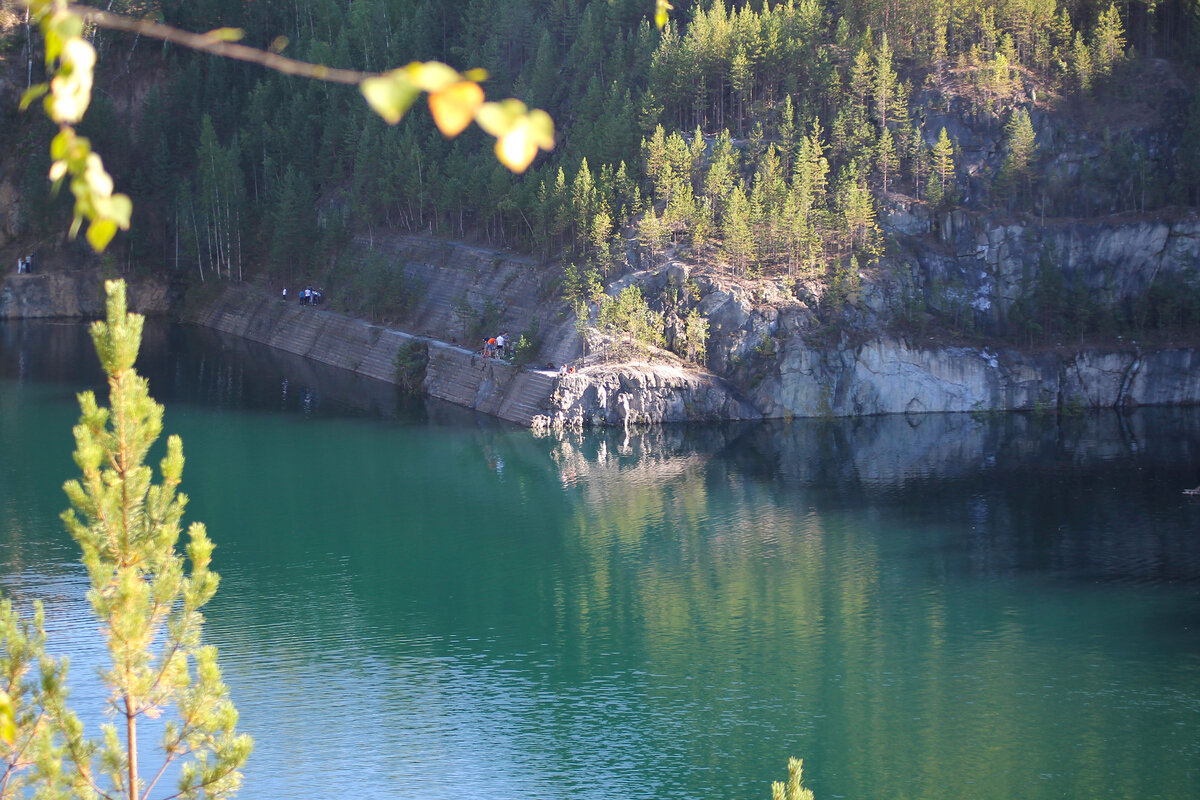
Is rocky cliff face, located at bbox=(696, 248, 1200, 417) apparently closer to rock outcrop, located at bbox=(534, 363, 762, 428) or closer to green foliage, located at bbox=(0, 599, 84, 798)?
rock outcrop, located at bbox=(534, 363, 762, 428)

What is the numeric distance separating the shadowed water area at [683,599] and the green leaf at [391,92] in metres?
21.8

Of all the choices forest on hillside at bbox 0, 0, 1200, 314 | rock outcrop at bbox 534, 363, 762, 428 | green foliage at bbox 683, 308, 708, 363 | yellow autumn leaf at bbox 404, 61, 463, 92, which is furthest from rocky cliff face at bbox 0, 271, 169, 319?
yellow autumn leaf at bbox 404, 61, 463, 92

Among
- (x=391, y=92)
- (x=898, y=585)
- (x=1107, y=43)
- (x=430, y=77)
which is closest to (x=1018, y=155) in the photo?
(x=1107, y=43)

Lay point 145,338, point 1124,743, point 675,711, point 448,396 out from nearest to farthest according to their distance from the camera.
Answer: point 1124,743 → point 675,711 → point 448,396 → point 145,338

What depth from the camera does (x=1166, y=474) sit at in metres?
46.7

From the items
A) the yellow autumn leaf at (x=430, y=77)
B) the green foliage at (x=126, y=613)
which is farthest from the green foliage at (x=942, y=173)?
the yellow autumn leaf at (x=430, y=77)

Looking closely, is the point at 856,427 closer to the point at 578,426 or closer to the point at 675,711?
the point at 578,426

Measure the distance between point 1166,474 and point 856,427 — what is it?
13936mm

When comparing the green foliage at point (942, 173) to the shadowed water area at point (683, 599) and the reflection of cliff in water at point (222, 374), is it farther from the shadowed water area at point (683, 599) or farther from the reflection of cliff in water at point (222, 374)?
the reflection of cliff in water at point (222, 374)

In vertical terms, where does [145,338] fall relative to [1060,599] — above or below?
above

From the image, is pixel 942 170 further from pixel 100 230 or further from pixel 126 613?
pixel 100 230

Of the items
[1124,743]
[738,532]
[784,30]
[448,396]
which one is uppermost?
[784,30]

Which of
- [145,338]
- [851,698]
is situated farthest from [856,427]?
[145,338]

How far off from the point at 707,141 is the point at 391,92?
209 ft
